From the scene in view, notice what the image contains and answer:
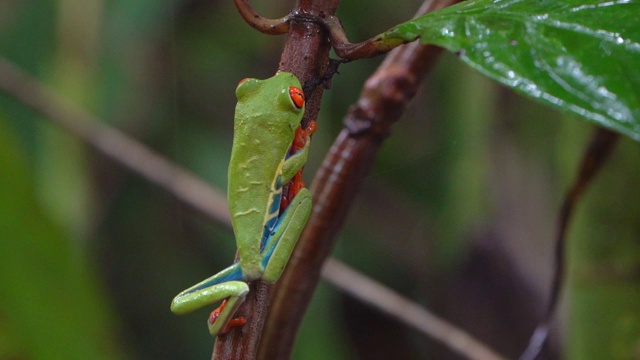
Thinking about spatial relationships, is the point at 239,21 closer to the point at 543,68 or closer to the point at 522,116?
the point at 522,116

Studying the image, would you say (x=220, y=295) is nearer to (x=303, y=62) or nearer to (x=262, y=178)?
(x=262, y=178)

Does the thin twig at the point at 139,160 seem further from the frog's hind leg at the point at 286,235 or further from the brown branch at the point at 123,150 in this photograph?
the frog's hind leg at the point at 286,235

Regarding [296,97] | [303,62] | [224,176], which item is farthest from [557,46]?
[224,176]

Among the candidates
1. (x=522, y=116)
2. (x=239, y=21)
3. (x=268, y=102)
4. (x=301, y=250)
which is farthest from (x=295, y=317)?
(x=239, y=21)

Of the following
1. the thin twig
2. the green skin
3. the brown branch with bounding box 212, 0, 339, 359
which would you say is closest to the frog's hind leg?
the green skin

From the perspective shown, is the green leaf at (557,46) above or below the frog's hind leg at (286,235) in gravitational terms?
above

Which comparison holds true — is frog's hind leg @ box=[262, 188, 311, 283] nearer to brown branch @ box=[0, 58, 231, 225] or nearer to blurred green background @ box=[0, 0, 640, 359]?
brown branch @ box=[0, 58, 231, 225]

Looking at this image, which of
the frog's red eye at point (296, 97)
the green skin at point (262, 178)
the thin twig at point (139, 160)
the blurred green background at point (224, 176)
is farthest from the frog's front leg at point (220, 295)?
the blurred green background at point (224, 176)

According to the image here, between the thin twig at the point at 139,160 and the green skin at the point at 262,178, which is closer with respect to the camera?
the green skin at the point at 262,178
